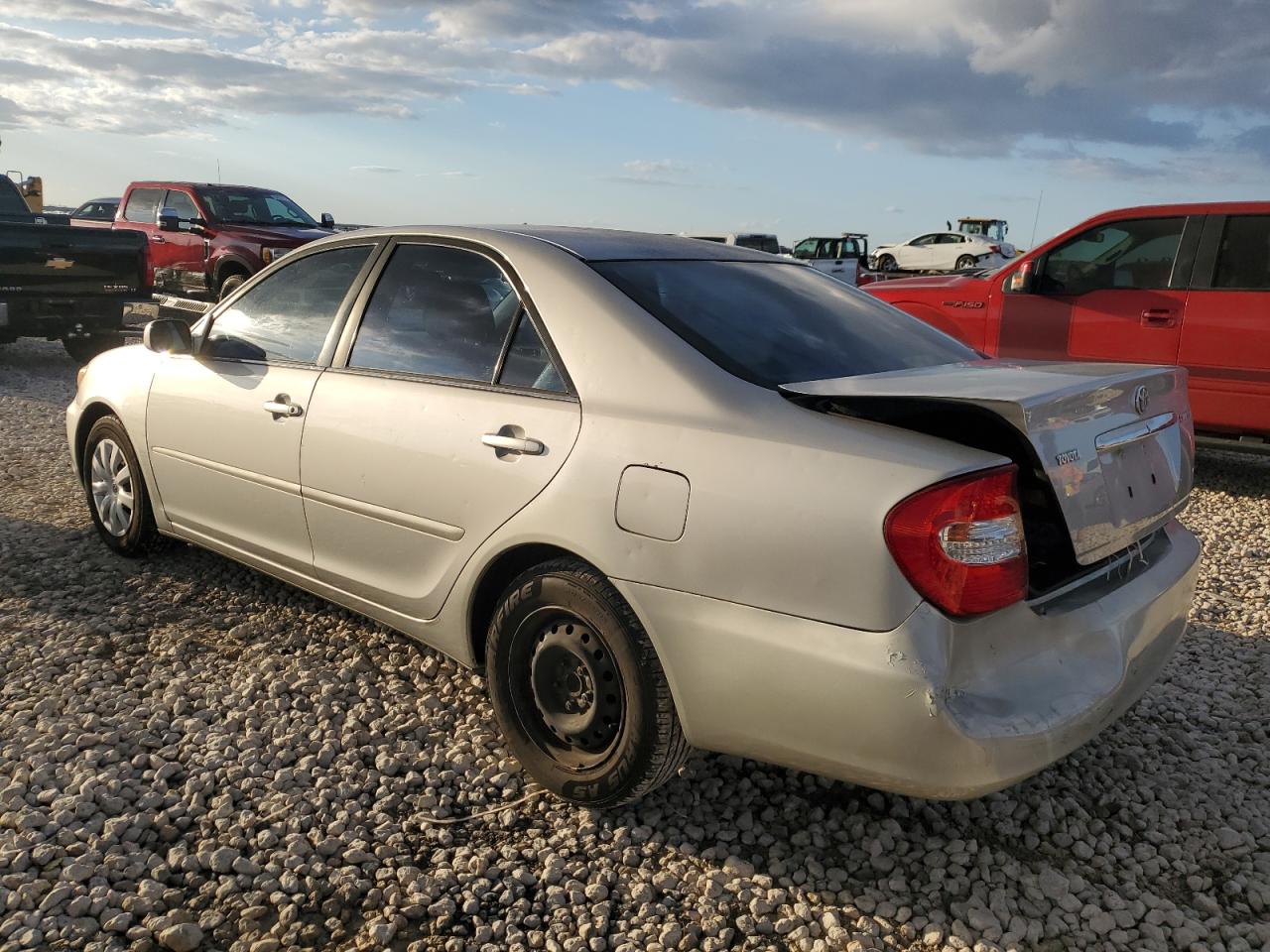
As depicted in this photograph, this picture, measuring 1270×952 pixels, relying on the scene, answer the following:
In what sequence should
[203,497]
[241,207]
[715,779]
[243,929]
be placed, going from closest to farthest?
[243,929], [715,779], [203,497], [241,207]

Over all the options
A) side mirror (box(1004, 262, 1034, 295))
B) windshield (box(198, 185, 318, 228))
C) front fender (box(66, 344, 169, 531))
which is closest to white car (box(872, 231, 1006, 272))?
windshield (box(198, 185, 318, 228))

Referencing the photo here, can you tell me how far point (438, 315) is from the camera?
3.30 meters

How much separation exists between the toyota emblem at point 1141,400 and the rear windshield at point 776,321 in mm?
597

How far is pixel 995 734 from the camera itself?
2.20 m

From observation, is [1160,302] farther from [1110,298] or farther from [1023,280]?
[1023,280]

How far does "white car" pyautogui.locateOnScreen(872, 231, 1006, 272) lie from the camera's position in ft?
107

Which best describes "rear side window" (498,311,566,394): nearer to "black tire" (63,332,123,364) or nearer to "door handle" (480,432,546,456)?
"door handle" (480,432,546,456)

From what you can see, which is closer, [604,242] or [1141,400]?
[1141,400]

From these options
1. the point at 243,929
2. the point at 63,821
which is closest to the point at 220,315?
the point at 63,821

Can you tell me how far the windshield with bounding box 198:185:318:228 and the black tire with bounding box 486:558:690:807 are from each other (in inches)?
462

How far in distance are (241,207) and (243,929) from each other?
41.5 feet

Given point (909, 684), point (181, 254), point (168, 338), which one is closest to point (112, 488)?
point (168, 338)

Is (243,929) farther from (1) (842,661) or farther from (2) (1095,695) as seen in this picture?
(2) (1095,695)

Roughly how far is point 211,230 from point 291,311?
1013 cm
